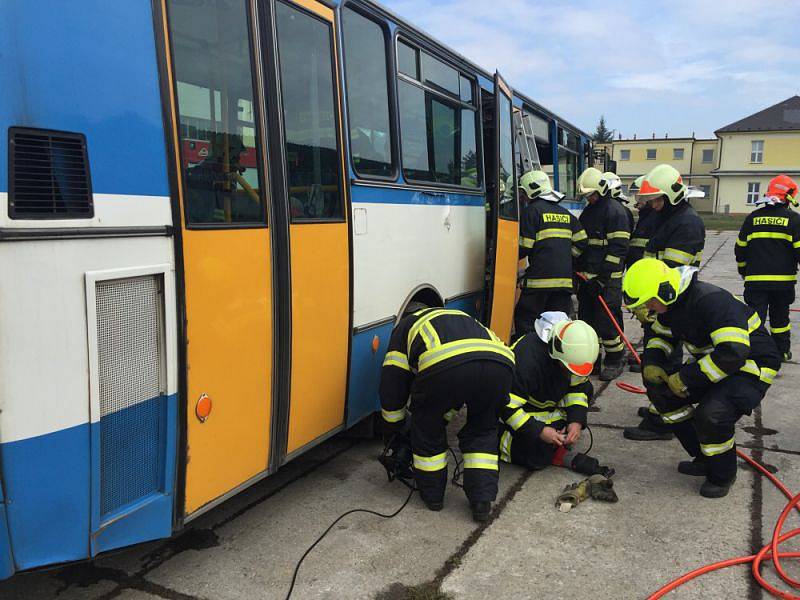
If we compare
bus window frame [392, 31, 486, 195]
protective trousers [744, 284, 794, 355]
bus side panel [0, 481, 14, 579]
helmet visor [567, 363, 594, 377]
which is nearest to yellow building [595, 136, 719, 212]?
protective trousers [744, 284, 794, 355]

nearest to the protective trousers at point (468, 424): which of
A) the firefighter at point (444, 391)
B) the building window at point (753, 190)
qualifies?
the firefighter at point (444, 391)

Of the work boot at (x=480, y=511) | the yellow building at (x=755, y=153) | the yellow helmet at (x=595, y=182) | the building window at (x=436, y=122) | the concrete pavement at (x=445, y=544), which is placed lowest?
the concrete pavement at (x=445, y=544)

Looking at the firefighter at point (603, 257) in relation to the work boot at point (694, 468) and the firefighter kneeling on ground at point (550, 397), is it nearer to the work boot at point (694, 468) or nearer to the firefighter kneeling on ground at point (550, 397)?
the work boot at point (694, 468)

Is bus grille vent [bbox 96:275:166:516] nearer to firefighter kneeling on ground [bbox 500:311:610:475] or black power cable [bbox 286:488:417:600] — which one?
black power cable [bbox 286:488:417:600]

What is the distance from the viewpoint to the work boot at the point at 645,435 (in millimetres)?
4914

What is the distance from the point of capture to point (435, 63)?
5.04 meters

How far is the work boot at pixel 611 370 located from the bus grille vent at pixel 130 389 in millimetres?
4944

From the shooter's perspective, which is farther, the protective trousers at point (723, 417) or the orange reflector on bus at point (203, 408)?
the protective trousers at point (723, 417)

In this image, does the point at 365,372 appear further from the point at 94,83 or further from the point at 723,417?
the point at 94,83

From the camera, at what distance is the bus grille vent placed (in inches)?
96.3

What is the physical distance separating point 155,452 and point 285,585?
904mm

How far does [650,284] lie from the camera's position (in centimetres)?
391

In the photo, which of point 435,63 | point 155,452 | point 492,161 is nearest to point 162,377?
point 155,452

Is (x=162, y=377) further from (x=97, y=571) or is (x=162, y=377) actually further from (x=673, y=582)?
(x=673, y=582)
